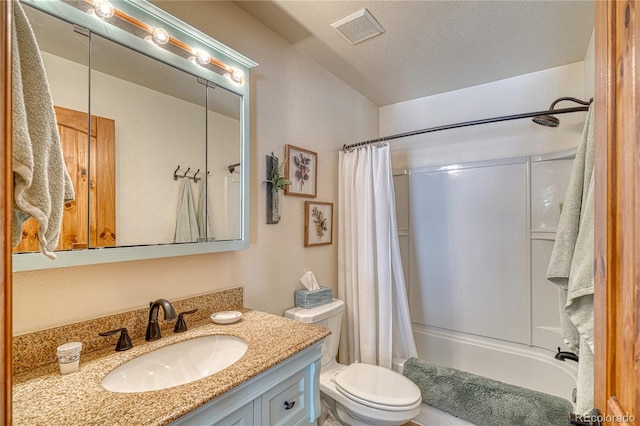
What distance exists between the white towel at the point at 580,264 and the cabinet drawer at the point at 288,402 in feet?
2.97

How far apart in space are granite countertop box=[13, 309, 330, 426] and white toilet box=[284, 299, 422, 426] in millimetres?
617

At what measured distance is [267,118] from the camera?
1763mm

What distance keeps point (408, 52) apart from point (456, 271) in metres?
1.86

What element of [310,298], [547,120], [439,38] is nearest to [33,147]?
[310,298]

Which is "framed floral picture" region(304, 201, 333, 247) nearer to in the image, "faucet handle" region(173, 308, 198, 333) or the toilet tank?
the toilet tank

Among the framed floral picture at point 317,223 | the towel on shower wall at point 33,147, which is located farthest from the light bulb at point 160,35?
the framed floral picture at point 317,223

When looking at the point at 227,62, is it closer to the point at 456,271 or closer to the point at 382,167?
the point at 382,167

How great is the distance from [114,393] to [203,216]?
0.77 metres

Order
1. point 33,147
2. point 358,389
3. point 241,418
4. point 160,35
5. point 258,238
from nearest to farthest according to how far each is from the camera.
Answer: point 33,147
point 241,418
point 160,35
point 358,389
point 258,238

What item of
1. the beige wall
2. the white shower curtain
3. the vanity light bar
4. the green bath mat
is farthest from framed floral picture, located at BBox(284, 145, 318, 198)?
the green bath mat

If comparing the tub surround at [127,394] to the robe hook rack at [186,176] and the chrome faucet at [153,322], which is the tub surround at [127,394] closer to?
the chrome faucet at [153,322]

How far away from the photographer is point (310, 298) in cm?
188

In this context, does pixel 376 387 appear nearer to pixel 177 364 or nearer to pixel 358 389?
pixel 358 389

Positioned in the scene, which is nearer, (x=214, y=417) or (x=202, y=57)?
(x=214, y=417)
